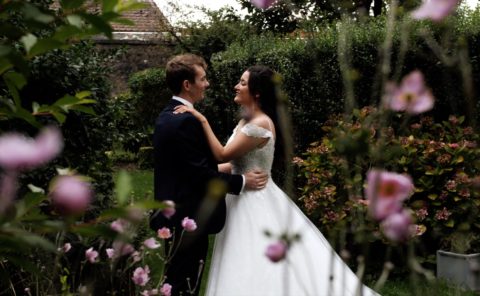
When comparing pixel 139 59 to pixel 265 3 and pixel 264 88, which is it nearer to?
pixel 264 88

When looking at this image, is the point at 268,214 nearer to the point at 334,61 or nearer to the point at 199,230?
the point at 199,230

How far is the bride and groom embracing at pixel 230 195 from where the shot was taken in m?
3.79

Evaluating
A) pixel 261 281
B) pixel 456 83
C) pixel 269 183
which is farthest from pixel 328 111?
pixel 261 281

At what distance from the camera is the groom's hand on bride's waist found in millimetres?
4148

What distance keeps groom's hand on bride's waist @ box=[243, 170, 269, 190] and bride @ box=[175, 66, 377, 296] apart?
0.04 m

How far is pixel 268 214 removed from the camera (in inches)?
163

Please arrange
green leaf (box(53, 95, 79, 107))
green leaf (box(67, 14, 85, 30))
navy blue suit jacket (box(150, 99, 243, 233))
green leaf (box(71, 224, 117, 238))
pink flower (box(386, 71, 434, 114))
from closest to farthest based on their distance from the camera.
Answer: pink flower (box(386, 71, 434, 114)) < green leaf (box(71, 224, 117, 238)) < green leaf (box(67, 14, 85, 30)) < green leaf (box(53, 95, 79, 107)) < navy blue suit jacket (box(150, 99, 243, 233))

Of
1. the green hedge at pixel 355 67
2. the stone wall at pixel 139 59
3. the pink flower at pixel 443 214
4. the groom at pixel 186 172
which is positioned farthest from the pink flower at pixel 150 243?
the stone wall at pixel 139 59

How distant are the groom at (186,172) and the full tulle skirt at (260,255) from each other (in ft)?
0.41

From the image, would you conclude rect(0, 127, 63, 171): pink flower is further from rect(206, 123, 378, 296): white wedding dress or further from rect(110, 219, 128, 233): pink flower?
rect(206, 123, 378, 296): white wedding dress

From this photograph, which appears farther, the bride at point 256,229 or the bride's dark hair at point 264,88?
the bride's dark hair at point 264,88

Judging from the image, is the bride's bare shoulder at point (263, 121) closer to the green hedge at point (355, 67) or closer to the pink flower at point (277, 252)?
the green hedge at point (355, 67)

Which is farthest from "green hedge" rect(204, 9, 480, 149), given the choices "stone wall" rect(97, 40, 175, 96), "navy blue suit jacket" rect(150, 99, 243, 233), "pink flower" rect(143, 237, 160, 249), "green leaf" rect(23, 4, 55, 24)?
"stone wall" rect(97, 40, 175, 96)

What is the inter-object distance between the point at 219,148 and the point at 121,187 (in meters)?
2.80
